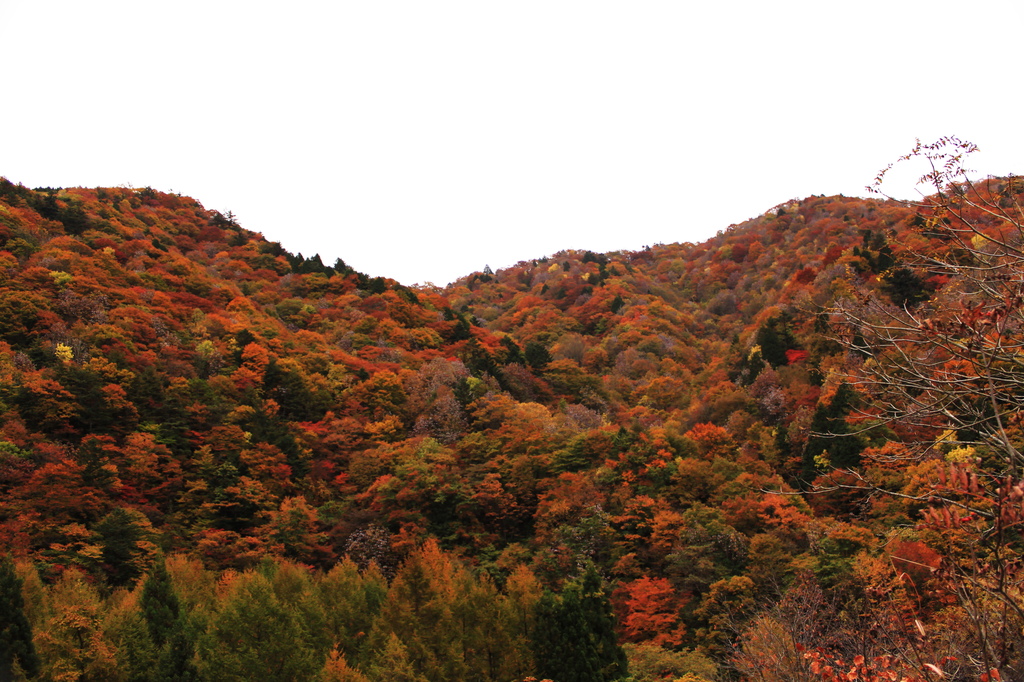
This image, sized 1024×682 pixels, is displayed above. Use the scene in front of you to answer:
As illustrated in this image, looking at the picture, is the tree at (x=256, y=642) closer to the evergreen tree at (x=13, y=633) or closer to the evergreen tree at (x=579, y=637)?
the evergreen tree at (x=13, y=633)

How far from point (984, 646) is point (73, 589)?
2316 centimetres

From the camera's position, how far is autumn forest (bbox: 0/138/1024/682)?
9359 millimetres

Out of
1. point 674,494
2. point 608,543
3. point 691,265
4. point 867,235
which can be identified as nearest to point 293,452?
point 608,543

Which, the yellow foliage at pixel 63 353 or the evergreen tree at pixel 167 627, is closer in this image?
the evergreen tree at pixel 167 627

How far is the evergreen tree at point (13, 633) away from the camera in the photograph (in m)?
17.3

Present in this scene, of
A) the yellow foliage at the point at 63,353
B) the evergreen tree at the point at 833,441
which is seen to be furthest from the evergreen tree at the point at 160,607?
the evergreen tree at the point at 833,441

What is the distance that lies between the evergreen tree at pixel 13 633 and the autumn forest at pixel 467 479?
78 millimetres

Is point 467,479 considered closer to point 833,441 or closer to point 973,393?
point 833,441

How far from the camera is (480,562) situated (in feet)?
90.6

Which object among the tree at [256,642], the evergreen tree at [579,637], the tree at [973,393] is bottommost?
the evergreen tree at [579,637]

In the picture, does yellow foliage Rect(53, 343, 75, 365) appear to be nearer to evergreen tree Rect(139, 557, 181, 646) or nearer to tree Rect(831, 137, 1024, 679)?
evergreen tree Rect(139, 557, 181, 646)

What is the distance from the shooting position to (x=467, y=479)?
103 ft

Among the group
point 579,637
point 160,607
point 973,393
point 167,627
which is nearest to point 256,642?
point 167,627

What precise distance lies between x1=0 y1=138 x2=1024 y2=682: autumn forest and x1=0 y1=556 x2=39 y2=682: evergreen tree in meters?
0.08
